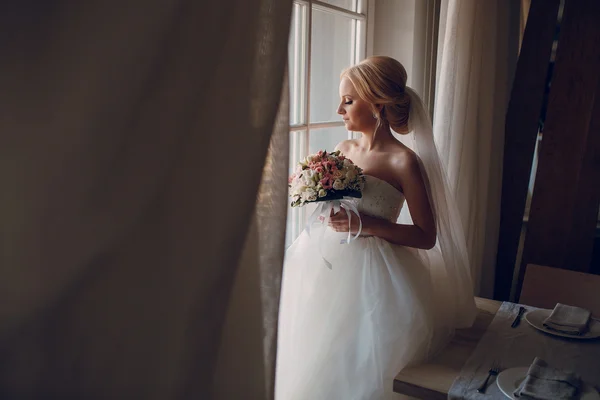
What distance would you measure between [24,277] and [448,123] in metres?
2.22

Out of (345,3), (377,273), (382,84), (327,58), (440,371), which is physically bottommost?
(440,371)

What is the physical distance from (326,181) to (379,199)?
23 cm

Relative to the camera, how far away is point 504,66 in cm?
273

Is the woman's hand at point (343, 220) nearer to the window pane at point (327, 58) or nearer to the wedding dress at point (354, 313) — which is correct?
the wedding dress at point (354, 313)

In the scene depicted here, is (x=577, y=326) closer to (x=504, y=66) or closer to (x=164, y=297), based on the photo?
(x=164, y=297)

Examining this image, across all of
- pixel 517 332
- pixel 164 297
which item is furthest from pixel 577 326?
pixel 164 297

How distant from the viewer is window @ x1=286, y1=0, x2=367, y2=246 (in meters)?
2.02

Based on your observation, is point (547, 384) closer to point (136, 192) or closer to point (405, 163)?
point (405, 163)

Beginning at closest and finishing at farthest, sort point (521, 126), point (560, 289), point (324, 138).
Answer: point (560, 289) → point (324, 138) → point (521, 126)

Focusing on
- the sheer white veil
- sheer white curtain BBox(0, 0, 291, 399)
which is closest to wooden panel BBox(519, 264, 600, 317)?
the sheer white veil

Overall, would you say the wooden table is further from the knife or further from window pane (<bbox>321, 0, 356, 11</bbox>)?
window pane (<bbox>321, 0, 356, 11</bbox>)

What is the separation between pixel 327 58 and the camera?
2254mm

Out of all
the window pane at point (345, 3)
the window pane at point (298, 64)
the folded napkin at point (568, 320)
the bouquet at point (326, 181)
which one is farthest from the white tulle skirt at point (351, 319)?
the window pane at point (345, 3)

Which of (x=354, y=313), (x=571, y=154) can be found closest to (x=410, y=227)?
(x=354, y=313)
